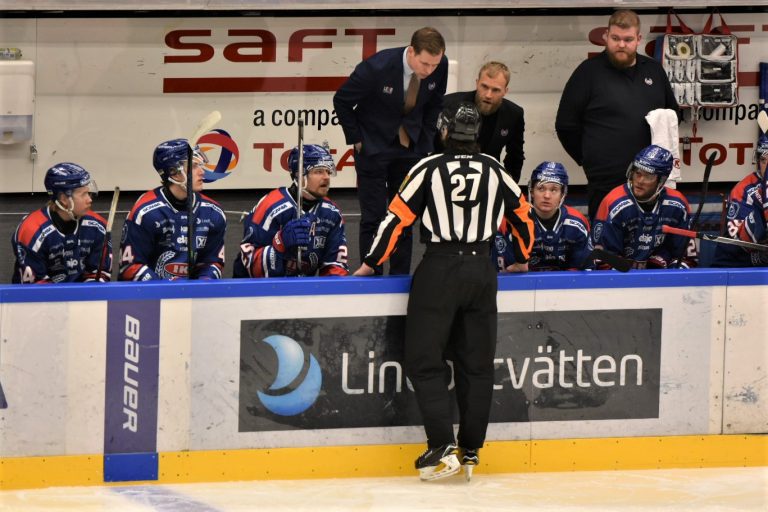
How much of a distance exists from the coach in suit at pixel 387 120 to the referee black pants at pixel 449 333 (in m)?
1.19

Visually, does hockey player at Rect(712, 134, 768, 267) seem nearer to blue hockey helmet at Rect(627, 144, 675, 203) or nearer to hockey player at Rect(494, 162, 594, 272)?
blue hockey helmet at Rect(627, 144, 675, 203)

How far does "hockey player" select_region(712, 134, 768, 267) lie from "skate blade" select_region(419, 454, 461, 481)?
230 centimetres

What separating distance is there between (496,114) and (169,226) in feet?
6.47

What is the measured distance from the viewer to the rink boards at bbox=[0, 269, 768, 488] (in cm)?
616

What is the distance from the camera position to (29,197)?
10.2 metres

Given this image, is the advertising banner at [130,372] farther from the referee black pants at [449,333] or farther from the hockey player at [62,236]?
the referee black pants at [449,333]

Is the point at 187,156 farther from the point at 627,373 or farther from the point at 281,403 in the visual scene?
the point at 627,373

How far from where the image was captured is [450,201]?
20.6 ft

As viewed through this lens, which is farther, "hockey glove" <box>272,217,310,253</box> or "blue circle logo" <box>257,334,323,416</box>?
"hockey glove" <box>272,217,310,253</box>

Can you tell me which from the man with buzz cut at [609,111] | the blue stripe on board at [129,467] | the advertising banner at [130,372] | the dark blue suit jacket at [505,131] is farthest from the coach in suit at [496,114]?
the blue stripe on board at [129,467]

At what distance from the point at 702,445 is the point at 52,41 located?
556cm

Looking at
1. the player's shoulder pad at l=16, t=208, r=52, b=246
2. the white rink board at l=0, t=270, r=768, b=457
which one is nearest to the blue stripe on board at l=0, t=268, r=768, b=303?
the white rink board at l=0, t=270, r=768, b=457

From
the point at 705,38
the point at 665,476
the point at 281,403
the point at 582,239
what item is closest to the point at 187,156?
the point at 281,403

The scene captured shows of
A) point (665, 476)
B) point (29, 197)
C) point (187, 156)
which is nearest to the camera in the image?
point (665, 476)
